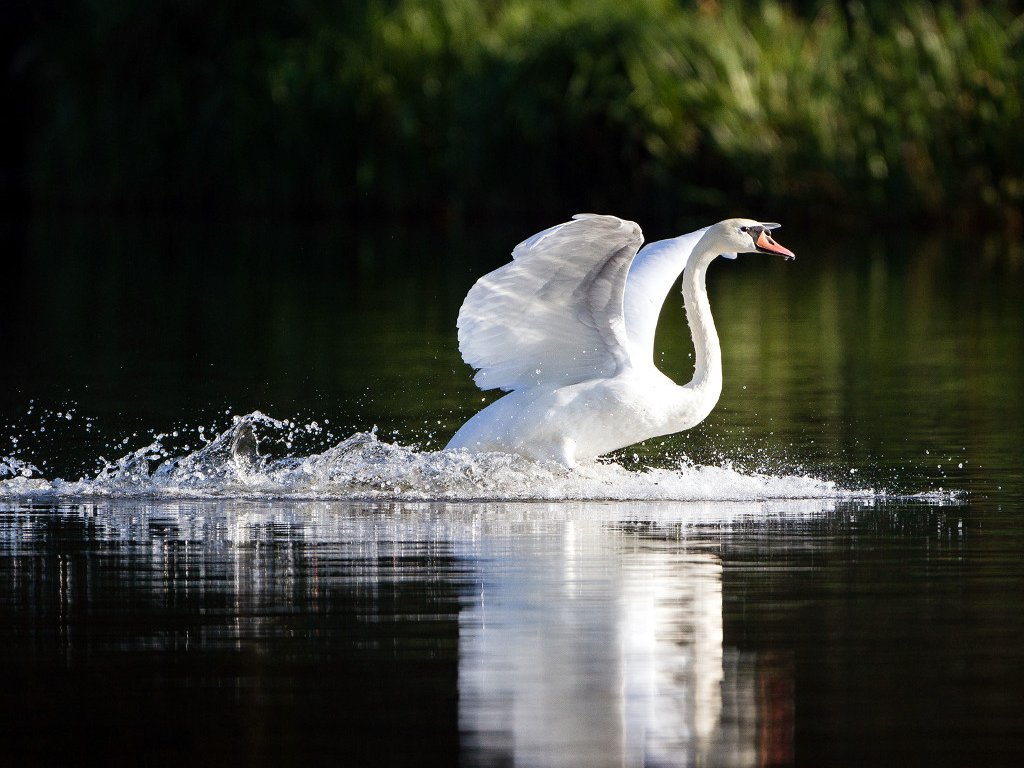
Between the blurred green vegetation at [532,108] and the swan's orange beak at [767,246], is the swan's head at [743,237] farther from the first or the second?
the blurred green vegetation at [532,108]

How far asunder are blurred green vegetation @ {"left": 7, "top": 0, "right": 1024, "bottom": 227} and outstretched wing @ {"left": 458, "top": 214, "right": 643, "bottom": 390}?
53.2 feet

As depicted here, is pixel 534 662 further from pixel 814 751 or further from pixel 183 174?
pixel 183 174

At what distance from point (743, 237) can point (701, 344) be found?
541 mm

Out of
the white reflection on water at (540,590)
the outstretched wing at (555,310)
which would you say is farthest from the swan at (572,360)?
the white reflection on water at (540,590)

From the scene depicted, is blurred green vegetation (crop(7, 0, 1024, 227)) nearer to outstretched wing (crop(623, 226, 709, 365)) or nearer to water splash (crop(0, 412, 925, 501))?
outstretched wing (crop(623, 226, 709, 365))

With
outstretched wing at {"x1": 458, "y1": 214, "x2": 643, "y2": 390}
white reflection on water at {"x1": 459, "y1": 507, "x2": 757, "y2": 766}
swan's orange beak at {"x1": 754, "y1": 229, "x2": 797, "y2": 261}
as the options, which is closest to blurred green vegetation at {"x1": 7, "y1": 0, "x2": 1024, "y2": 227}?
swan's orange beak at {"x1": 754, "y1": 229, "x2": 797, "y2": 261}

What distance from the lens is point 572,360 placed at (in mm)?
8969

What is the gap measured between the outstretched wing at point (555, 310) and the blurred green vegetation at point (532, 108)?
53.2 feet

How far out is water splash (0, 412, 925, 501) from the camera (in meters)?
8.41

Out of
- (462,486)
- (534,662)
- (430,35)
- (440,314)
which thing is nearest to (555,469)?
(462,486)

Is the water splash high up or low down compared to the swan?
down

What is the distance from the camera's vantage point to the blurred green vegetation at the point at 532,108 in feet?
81.5

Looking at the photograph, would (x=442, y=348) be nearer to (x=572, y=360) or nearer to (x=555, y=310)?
(x=572, y=360)

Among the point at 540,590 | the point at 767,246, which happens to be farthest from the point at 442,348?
the point at 540,590
